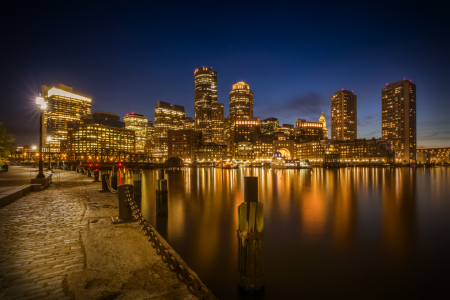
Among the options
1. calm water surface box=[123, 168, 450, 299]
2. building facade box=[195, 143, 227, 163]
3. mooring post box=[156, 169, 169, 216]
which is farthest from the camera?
building facade box=[195, 143, 227, 163]

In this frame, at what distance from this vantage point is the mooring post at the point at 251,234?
6.34 meters

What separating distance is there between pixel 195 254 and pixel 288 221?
328 inches

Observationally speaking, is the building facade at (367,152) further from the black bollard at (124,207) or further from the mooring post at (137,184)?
the black bollard at (124,207)

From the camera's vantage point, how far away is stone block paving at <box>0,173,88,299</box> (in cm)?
491

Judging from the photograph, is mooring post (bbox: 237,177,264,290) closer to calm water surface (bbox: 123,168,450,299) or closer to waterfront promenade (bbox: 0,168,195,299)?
calm water surface (bbox: 123,168,450,299)

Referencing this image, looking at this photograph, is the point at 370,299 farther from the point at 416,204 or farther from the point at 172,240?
the point at 416,204

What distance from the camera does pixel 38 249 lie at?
271 inches

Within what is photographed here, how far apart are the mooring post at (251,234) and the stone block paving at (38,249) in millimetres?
4141

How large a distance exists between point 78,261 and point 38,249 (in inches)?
65.6

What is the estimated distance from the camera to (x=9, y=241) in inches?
293

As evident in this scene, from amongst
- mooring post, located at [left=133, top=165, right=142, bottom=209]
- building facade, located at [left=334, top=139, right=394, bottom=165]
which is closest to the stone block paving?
mooring post, located at [left=133, top=165, right=142, bottom=209]

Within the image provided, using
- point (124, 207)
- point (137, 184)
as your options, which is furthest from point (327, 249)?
point (137, 184)

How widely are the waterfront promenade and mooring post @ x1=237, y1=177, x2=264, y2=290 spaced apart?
1.99m

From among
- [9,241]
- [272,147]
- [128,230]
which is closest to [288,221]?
[128,230]
